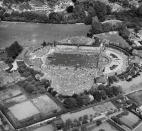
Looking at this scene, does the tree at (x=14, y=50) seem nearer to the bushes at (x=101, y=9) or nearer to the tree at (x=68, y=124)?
the tree at (x=68, y=124)

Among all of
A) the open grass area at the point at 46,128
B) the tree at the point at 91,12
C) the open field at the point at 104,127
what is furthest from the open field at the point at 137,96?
the tree at the point at 91,12

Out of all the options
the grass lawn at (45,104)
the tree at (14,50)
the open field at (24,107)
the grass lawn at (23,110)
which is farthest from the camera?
the tree at (14,50)

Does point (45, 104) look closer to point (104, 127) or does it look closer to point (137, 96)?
point (104, 127)

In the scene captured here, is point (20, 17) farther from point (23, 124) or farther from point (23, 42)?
point (23, 124)

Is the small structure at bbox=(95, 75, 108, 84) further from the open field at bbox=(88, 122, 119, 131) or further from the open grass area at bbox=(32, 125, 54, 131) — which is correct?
the open grass area at bbox=(32, 125, 54, 131)

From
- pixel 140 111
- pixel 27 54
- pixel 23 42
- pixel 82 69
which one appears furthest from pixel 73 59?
pixel 140 111

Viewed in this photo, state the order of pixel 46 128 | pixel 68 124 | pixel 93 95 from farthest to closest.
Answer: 1. pixel 93 95
2. pixel 46 128
3. pixel 68 124

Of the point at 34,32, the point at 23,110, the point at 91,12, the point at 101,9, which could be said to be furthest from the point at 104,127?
the point at 101,9

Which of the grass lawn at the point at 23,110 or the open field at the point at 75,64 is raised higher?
the open field at the point at 75,64

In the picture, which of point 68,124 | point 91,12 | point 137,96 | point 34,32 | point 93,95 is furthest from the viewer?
point 91,12
